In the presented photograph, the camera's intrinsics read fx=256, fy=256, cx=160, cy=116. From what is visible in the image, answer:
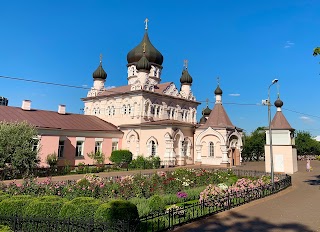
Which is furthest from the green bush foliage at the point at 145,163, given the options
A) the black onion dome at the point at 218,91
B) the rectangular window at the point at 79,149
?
the black onion dome at the point at 218,91

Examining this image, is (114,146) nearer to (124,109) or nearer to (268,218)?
(124,109)

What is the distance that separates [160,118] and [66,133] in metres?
12.5

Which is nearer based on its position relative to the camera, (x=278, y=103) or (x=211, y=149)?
(x=278, y=103)

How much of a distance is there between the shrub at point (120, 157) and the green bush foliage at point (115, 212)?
2054 centimetres

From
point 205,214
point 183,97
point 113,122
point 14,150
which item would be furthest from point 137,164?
point 205,214

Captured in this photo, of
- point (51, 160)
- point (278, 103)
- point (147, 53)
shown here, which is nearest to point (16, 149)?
point (51, 160)

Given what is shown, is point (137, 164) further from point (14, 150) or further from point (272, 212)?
point (272, 212)

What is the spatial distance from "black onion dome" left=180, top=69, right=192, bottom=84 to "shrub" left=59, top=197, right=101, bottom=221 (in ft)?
106

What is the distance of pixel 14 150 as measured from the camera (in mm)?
17688

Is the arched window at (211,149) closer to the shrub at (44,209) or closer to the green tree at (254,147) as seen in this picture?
the shrub at (44,209)

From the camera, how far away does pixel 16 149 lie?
17.6 metres

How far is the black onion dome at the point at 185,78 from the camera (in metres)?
38.4

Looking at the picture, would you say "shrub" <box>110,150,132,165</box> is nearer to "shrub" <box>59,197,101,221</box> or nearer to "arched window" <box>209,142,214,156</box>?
"arched window" <box>209,142,214,156</box>

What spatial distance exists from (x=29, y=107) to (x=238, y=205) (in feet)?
77.4
